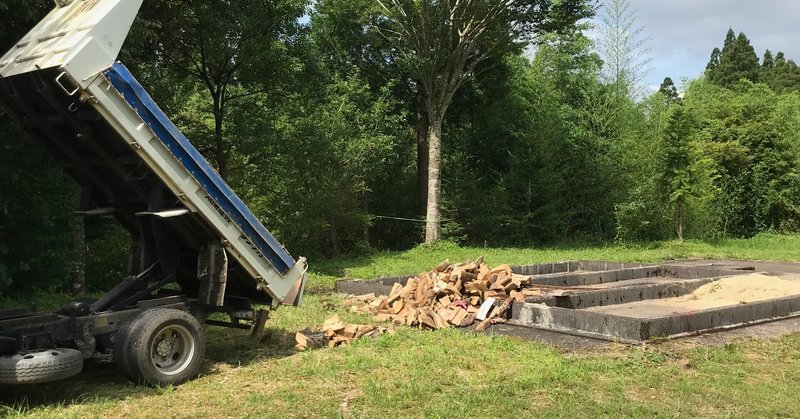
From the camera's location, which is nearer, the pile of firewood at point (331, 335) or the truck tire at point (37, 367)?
the truck tire at point (37, 367)

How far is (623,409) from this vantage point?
189 inches

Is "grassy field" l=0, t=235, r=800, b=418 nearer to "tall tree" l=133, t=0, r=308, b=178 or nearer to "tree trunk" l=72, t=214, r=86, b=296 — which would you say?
"tree trunk" l=72, t=214, r=86, b=296

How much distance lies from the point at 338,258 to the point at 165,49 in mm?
7506

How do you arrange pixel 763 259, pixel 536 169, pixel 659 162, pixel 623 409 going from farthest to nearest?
pixel 536 169, pixel 659 162, pixel 763 259, pixel 623 409

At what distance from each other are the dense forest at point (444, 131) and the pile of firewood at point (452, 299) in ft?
18.4

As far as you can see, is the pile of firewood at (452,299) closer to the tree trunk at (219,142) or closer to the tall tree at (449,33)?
the tree trunk at (219,142)

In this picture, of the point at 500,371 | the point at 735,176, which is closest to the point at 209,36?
the point at 500,371

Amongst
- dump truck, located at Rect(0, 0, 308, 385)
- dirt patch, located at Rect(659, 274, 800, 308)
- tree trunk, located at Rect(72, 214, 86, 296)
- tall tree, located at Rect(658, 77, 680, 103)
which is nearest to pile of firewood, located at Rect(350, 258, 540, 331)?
dump truck, located at Rect(0, 0, 308, 385)

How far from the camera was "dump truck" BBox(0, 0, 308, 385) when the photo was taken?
493 cm

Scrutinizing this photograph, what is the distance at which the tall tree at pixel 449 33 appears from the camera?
66.1ft

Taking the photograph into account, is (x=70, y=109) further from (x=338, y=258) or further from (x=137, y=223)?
(x=338, y=258)

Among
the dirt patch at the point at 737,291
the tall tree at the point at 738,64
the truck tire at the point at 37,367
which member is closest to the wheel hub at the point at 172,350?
the truck tire at the point at 37,367

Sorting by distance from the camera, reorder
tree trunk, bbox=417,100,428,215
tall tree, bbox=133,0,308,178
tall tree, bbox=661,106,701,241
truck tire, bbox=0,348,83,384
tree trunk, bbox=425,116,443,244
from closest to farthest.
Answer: truck tire, bbox=0,348,83,384 → tall tree, bbox=133,0,308,178 → tall tree, bbox=661,106,701,241 → tree trunk, bbox=425,116,443,244 → tree trunk, bbox=417,100,428,215

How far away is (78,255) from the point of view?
397 inches
